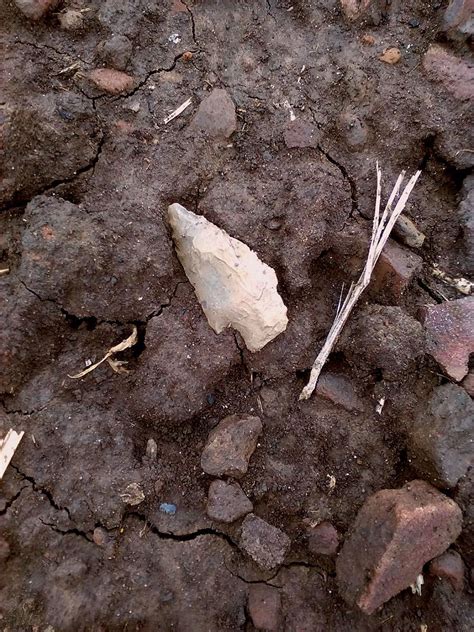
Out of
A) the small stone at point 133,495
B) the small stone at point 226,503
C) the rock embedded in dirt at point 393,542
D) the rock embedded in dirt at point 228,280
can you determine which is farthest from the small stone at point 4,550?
the rock embedded in dirt at point 393,542

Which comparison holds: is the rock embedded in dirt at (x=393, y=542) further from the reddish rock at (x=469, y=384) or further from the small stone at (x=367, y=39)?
the small stone at (x=367, y=39)

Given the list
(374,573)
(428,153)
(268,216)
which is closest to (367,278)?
(268,216)

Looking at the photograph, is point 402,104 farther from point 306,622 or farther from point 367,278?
point 306,622

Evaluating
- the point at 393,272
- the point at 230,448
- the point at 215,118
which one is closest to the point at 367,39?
the point at 215,118

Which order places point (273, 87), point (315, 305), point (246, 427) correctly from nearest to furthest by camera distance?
point (246, 427)
point (315, 305)
point (273, 87)

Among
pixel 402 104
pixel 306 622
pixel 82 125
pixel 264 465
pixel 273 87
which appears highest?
pixel 402 104

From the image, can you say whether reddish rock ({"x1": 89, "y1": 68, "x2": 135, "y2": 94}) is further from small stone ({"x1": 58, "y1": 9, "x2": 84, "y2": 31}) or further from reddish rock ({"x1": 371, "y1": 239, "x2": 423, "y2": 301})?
reddish rock ({"x1": 371, "y1": 239, "x2": 423, "y2": 301})

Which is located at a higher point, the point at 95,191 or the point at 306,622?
the point at 95,191
